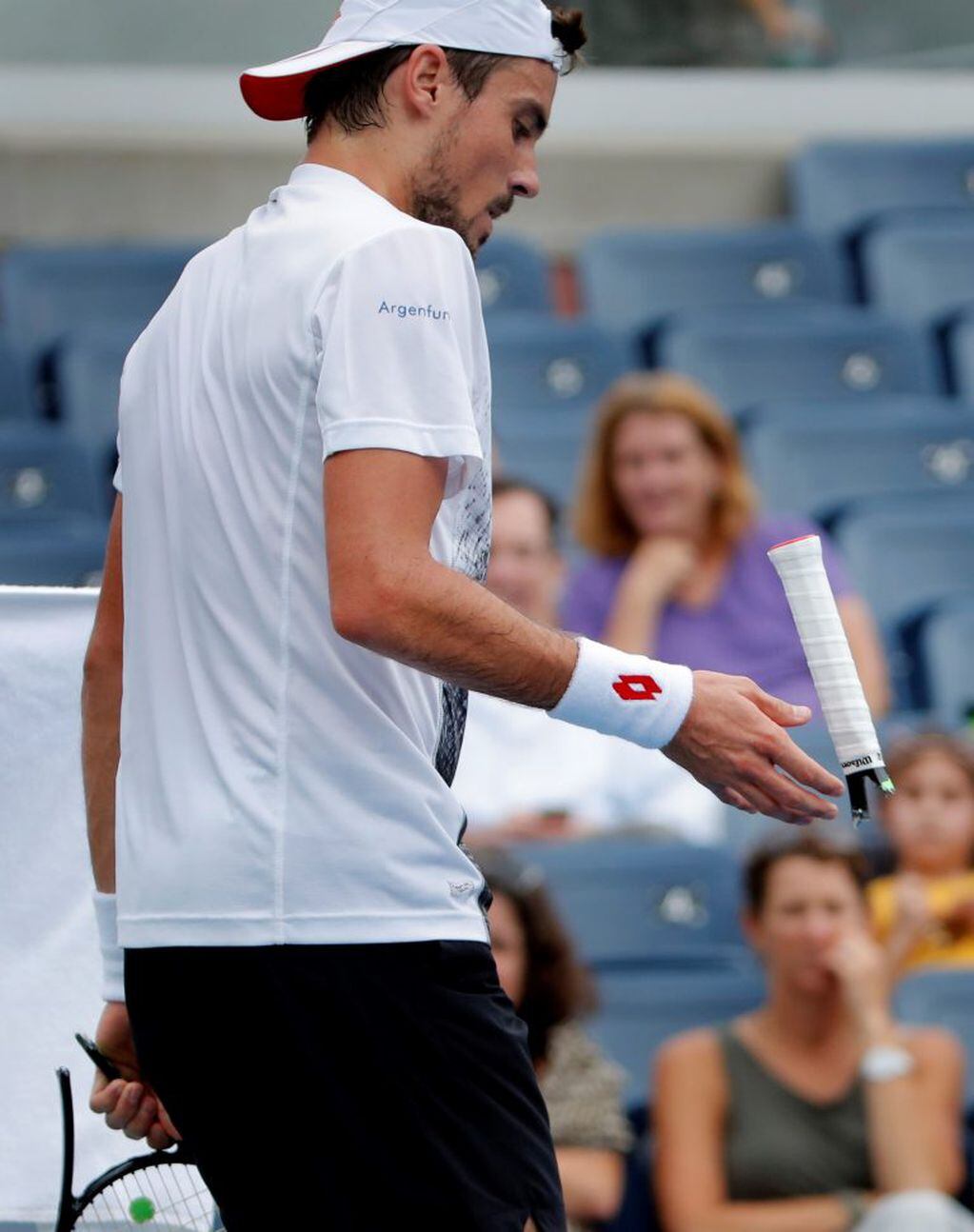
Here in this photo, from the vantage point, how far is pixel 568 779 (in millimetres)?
4711

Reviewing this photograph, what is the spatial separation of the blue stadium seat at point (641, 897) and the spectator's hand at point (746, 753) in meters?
2.52

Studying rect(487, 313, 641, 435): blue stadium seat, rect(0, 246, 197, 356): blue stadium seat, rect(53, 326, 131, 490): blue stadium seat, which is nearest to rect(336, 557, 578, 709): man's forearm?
rect(53, 326, 131, 490): blue stadium seat

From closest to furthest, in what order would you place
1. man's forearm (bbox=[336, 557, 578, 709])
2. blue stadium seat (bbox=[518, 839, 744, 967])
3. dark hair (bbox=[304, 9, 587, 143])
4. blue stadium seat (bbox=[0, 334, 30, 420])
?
man's forearm (bbox=[336, 557, 578, 709]) < dark hair (bbox=[304, 9, 587, 143]) < blue stadium seat (bbox=[518, 839, 744, 967]) < blue stadium seat (bbox=[0, 334, 30, 420])

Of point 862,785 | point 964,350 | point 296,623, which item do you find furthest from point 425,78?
point 964,350

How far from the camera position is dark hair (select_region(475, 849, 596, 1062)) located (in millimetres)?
3789

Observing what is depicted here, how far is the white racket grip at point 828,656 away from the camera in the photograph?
1822 millimetres

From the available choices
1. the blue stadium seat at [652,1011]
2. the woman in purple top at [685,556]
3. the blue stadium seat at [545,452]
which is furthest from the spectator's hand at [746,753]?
the blue stadium seat at [545,452]

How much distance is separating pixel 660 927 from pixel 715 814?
1.64ft

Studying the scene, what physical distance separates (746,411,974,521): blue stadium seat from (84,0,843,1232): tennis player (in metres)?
4.12

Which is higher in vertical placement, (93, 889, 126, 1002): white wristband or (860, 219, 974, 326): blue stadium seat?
(860, 219, 974, 326): blue stadium seat

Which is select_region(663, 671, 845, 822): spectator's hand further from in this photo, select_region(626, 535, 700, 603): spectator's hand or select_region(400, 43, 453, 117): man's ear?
select_region(626, 535, 700, 603): spectator's hand

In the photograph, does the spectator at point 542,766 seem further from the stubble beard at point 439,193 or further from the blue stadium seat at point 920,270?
the stubble beard at point 439,193

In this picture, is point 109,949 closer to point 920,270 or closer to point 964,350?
point 964,350

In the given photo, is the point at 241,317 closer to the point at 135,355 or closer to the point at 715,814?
the point at 135,355
